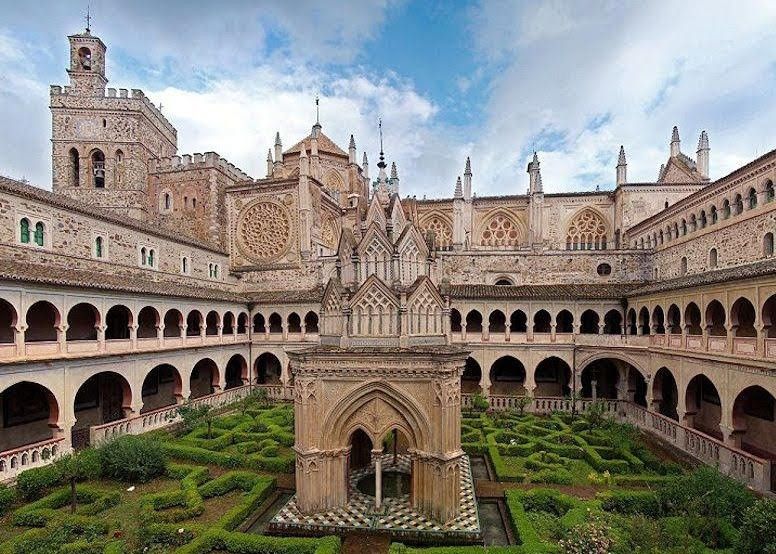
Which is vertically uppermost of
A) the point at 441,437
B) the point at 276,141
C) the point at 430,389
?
the point at 276,141

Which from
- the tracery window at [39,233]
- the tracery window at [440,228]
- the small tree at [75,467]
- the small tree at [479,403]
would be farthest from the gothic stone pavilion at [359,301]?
the small tree at [75,467]

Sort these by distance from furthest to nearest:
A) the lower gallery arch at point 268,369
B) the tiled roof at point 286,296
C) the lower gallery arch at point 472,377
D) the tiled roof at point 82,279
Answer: the lower gallery arch at point 268,369, the tiled roof at point 286,296, the lower gallery arch at point 472,377, the tiled roof at point 82,279

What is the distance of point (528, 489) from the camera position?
15320 millimetres

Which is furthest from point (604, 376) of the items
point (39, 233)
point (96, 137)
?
point (96, 137)

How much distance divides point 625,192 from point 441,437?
106 ft

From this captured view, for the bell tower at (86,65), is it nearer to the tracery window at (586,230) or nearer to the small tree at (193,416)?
the small tree at (193,416)

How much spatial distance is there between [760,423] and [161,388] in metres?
34.7

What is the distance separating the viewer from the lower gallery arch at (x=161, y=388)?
26.8 meters

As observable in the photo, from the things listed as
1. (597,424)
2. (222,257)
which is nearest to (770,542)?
(597,424)

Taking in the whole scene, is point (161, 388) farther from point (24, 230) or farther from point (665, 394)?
point (665, 394)

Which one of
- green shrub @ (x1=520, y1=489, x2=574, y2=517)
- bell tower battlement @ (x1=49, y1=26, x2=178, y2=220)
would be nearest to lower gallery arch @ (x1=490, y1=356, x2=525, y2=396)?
green shrub @ (x1=520, y1=489, x2=574, y2=517)

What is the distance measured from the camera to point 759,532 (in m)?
8.79

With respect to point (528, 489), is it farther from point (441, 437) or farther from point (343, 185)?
point (343, 185)

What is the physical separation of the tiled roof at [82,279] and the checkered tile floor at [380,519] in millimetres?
14214
